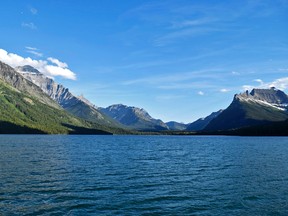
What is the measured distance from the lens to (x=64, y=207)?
130ft

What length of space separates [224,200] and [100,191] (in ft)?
60.7

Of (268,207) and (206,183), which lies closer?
(268,207)

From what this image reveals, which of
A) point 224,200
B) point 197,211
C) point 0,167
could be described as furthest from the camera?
point 0,167

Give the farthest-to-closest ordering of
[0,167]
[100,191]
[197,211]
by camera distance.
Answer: [0,167], [100,191], [197,211]

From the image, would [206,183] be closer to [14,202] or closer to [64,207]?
[64,207]

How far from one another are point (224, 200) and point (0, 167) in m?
51.6

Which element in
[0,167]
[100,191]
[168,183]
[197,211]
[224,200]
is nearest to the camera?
[197,211]

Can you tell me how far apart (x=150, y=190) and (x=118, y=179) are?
11.9 metres

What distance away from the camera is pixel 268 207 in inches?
1630

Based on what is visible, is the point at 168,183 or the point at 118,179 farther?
the point at 118,179

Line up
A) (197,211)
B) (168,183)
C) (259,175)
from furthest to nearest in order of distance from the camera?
1. (259,175)
2. (168,183)
3. (197,211)

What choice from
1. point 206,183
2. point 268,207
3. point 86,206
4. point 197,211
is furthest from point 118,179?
point 268,207

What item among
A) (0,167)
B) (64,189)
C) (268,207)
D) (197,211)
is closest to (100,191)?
(64,189)

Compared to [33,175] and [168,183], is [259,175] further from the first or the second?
[33,175]
